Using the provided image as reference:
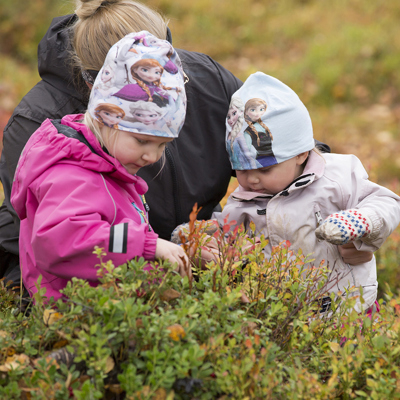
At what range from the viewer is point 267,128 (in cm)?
234

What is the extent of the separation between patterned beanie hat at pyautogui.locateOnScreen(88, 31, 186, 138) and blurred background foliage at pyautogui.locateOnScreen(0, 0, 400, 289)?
391cm

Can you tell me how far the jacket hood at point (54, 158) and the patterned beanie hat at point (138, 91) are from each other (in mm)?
131

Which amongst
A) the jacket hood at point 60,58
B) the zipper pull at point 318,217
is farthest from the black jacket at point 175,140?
the zipper pull at point 318,217

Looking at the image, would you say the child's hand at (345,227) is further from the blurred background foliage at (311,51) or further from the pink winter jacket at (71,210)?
the blurred background foliage at (311,51)

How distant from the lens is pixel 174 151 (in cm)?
259

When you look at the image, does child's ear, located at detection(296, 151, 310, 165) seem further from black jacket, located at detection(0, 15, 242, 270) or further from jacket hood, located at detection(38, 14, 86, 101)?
jacket hood, located at detection(38, 14, 86, 101)

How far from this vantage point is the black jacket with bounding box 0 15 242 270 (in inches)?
95.1

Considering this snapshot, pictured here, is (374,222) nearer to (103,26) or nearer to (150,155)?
(150,155)

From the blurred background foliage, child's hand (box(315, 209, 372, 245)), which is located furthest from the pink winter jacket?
the blurred background foliage

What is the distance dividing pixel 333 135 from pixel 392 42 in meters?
2.44

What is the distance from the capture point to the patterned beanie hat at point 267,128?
234 cm

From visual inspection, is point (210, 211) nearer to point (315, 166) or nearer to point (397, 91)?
point (315, 166)

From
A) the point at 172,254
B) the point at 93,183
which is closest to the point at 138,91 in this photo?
the point at 93,183

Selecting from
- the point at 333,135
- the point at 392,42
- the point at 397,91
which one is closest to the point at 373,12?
the point at 392,42
